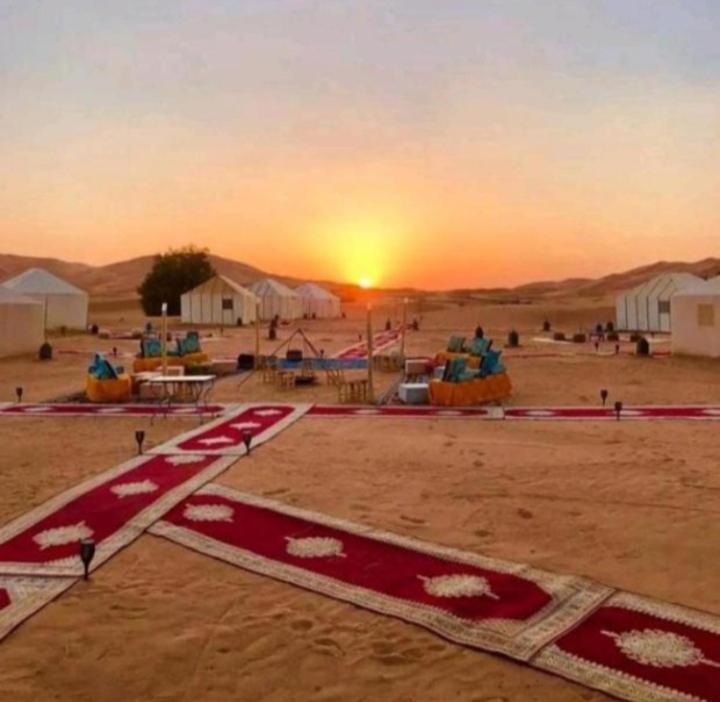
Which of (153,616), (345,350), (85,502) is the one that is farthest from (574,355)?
(153,616)

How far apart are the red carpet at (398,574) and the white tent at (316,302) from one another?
48554 mm

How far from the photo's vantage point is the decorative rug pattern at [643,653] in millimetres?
3799

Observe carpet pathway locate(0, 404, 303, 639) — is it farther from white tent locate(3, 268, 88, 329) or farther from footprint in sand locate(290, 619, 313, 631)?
white tent locate(3, 268, 88, 329)

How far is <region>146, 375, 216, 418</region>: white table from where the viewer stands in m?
13.4

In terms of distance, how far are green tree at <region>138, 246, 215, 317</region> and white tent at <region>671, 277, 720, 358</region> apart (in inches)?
1502

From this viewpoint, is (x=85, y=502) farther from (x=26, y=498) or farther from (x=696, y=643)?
(x=696, y=643)

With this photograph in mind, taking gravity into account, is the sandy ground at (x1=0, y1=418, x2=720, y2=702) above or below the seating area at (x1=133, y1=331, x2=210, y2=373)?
below

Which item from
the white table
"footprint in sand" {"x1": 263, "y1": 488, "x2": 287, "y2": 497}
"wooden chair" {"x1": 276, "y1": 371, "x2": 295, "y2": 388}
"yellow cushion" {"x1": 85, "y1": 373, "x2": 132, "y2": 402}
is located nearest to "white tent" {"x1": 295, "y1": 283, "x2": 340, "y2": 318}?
"wooden chair" {"x1": 276, "y1": 371, "x2": 295, "y2": 388}

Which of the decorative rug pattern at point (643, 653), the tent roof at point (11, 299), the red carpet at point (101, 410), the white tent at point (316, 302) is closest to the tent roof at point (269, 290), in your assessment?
the white tent at point (316, 302)

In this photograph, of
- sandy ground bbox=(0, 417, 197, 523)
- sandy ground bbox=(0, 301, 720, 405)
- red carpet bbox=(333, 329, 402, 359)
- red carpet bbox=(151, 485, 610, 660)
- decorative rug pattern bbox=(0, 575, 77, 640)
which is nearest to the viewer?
red carpet bbox=(151, 485, 610, 660)

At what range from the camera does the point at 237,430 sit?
1112 cm

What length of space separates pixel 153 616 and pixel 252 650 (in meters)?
0.82

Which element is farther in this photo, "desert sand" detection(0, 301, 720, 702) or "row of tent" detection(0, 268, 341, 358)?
"row of tent" detection(0, 268, 341, 358)

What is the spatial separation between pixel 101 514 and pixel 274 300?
139ft
